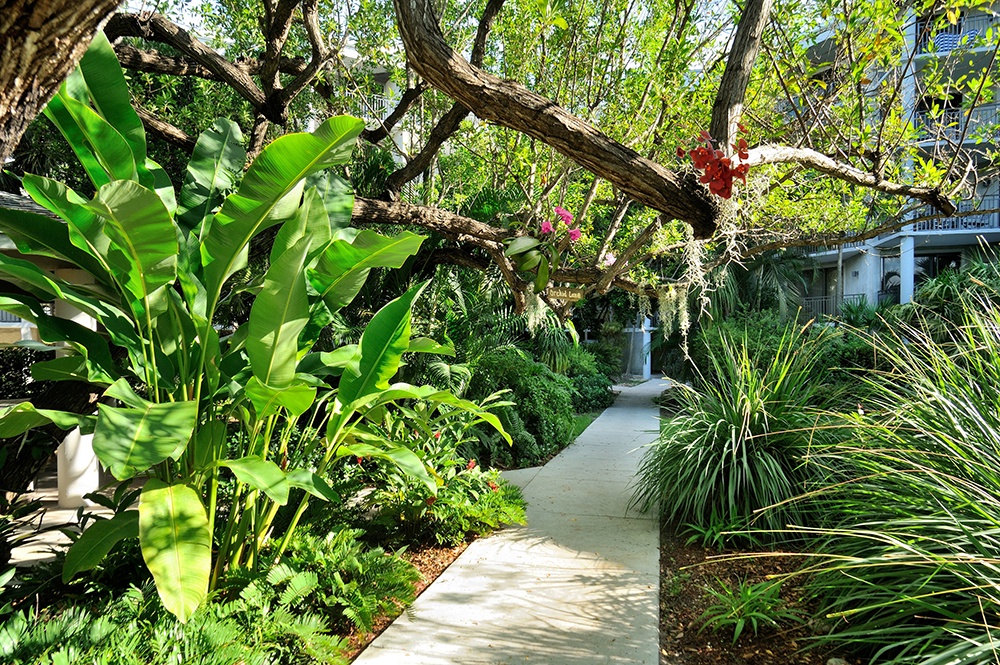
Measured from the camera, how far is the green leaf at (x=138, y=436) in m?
2.32

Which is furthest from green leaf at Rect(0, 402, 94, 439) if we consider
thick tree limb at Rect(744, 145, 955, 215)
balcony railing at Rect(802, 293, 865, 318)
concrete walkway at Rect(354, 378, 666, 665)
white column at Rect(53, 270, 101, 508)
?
balcony railing at Rect(802, 293, 865, 318)

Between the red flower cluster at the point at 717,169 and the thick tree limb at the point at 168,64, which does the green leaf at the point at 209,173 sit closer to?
the thick tree limb at the point at 168,64

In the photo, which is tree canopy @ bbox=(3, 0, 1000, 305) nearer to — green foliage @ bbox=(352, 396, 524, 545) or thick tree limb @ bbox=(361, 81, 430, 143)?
thick tree limb @ bbox=(361, 81, 430, 143)

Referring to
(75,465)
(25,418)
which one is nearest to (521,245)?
(25,418)

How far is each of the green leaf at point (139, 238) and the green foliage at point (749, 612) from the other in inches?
125

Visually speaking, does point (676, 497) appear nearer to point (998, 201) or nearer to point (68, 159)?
point (68, 159)

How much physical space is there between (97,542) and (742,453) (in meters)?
4.11

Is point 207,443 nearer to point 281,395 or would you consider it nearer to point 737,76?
point 281,395

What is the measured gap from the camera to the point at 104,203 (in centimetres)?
245

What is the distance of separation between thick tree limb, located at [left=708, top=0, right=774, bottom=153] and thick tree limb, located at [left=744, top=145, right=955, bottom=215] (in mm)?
380

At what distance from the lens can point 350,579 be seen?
362cm

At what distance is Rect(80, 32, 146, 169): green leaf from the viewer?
3126 millimetres

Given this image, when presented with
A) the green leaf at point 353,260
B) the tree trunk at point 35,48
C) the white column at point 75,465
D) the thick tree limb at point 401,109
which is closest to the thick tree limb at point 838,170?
the green leaf at point 353,260

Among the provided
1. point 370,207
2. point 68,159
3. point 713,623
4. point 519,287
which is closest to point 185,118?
point 68,159
